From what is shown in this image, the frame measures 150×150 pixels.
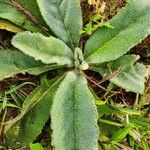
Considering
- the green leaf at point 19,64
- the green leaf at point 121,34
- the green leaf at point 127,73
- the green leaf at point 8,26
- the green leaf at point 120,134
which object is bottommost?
the green leaf at point 120,134

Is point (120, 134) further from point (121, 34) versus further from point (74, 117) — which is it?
point (121, 34)

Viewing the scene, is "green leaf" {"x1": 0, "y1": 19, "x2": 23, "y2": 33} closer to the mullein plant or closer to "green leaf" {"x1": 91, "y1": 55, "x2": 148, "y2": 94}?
the mullein plant

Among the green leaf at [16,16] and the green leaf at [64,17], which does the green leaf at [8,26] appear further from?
the green leaf at [64,17]

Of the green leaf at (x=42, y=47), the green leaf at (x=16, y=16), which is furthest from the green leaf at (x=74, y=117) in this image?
the green leaf at (x=16, y=16)

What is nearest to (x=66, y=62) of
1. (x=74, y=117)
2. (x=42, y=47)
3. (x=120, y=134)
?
(x=42, y=47)

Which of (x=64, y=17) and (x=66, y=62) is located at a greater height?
(x=64, y=17)

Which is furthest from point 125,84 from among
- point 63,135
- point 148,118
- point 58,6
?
point 58,6
